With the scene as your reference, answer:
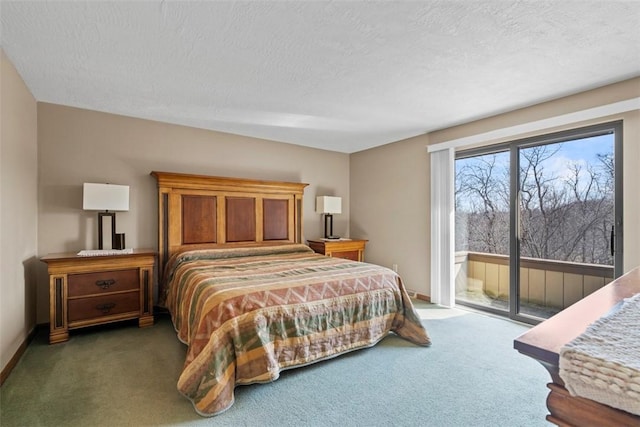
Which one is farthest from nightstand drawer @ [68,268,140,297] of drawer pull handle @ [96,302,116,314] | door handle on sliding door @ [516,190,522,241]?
door handle on sliding door @ [516,190,522,241]

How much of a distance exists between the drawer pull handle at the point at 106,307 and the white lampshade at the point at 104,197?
3.14ft

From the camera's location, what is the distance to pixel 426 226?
14.0 feet

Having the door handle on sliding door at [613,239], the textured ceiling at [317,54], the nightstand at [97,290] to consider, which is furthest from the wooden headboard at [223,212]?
the door handle on sliding door at [613,239]

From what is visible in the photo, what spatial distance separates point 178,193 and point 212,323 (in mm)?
2260

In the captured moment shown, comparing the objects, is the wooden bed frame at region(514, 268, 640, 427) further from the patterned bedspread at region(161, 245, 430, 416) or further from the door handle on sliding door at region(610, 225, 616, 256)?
the door handle on sliding door at region(610, 225, 616, 256)

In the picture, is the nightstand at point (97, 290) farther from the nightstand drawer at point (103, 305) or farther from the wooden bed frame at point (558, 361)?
the wooden bed frame at point (558, 361)

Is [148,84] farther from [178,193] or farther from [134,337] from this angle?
[134,337]

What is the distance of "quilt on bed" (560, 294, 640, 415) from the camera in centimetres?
53

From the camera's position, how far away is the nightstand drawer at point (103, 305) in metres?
2.91

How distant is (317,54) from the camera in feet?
7.38

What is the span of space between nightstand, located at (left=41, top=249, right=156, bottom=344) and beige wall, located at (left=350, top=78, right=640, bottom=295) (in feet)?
10.7

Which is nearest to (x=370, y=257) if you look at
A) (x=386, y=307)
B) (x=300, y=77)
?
(x=386, y=307)

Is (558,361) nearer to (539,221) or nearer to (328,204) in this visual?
(539,221)

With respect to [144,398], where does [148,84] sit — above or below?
above
